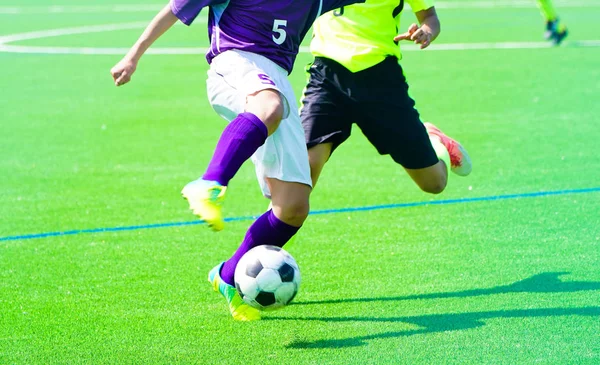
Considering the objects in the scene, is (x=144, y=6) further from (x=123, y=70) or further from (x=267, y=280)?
(x=267, y=280)

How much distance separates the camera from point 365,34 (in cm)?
593

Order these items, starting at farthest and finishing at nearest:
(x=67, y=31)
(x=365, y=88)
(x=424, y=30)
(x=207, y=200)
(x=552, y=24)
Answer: (x=67, y=31), (x=552, y=24), (x=365, y=88), (x=424, y=30), (x=207, y=200)

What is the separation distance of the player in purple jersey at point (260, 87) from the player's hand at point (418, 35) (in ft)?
1.73

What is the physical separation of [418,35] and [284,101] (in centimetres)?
120

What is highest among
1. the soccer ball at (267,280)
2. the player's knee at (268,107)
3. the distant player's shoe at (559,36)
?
the player's knee at (268,107)

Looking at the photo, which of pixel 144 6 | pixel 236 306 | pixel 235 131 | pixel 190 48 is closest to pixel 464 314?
pixel 236 306

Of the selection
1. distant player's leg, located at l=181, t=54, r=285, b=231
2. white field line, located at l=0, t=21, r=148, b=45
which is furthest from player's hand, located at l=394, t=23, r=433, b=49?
white field line, located at l=0, t=21, r=148, b=45

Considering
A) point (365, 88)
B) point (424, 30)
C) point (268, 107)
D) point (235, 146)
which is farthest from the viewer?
point (365, 88)

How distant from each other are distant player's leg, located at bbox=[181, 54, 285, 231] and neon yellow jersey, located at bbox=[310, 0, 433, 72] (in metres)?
1.16

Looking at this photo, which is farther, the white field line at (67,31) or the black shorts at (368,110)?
the white field line at (67,31)

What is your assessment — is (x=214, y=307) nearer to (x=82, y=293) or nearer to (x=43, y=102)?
(x=82, y=293)

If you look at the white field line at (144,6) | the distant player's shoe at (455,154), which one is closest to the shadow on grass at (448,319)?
the distant player's shoe at (455,154)

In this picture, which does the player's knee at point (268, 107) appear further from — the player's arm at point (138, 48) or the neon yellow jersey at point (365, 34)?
the neon yellow jersey at point (365, 34)

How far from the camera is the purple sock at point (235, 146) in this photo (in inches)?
177
